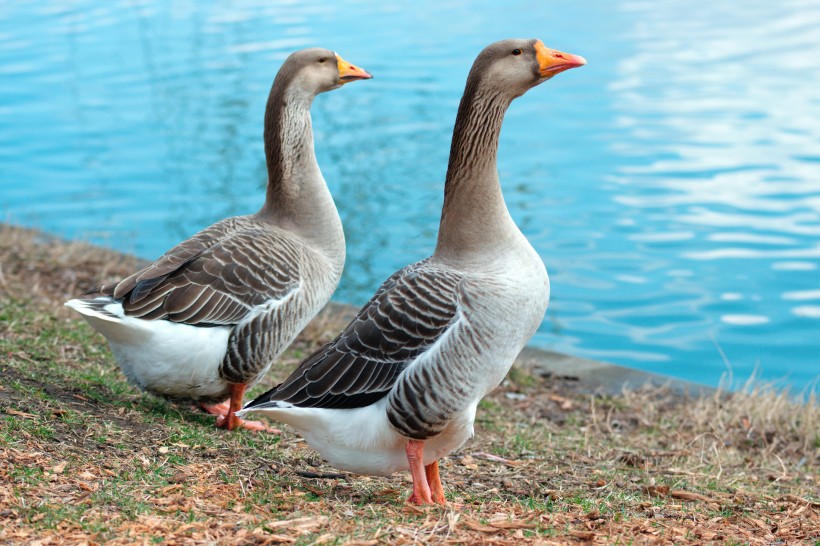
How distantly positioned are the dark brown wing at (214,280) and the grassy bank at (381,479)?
63 centimetres

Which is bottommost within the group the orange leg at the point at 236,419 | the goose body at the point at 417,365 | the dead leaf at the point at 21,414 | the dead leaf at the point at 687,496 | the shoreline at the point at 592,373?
Result: the shoreline at the point at 592,373

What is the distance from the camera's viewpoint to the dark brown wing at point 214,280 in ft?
17.0

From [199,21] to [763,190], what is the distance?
17621mm

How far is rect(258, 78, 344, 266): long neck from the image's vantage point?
5.95m

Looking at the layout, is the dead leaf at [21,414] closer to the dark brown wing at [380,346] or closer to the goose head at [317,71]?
the dark brown wing at [380,346]

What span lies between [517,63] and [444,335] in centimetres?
135

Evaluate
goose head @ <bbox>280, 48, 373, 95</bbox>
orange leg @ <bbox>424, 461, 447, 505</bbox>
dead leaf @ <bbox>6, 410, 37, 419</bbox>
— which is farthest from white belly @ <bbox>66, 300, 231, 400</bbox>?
goose head @ <bbox>280, 48, 373, 95</bbox>

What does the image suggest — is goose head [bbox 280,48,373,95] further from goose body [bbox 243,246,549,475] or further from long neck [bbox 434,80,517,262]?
goose body [bbox 243,246,549,475]

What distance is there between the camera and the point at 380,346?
416 cm

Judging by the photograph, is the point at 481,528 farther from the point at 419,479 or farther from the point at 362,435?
the point at 362,435

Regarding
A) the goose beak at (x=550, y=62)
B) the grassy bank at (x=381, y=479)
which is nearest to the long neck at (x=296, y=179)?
the grassy bank at (x=381, y=479)

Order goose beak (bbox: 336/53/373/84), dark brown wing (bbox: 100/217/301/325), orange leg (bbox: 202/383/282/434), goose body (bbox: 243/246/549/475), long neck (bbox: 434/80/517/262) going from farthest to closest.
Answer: goose beak (bbox: 336/53/373/84), orange leg (bbox: 202/383/282/434), dark brown wing (bbox: 100/217/301/325), long neck (bbox: 434/80/517/262), goose body (bbox: 243/246/549/475)

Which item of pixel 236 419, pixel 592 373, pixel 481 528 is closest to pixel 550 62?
pixel 481 528

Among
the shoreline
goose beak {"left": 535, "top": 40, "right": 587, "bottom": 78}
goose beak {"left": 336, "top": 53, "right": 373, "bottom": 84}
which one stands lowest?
the shoreline
